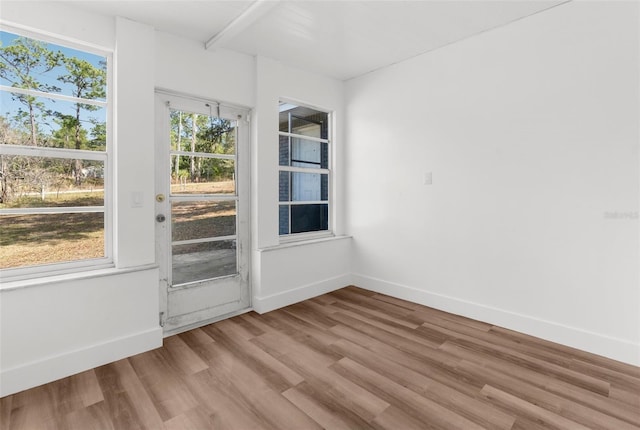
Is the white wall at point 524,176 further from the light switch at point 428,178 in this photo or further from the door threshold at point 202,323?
the door threshold at point 202,323

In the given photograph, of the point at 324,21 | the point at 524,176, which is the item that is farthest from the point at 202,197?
the point at 524,176

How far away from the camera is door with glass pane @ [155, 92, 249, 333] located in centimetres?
297

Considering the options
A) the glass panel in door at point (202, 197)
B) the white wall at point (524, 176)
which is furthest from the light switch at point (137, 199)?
the white wall at point (524, 176)

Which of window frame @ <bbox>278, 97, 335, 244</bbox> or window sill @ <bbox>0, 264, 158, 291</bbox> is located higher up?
window frame @ <bbox>278, 97, 335, 244</bbox>

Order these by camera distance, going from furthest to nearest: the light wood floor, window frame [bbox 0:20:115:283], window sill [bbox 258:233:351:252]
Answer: window sill [bbox 258:233:351:252] < window frame [bbox 0:20:115:283] < the light wood floor

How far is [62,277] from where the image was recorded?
2324 millimetres

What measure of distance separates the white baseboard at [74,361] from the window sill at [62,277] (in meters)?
0.52

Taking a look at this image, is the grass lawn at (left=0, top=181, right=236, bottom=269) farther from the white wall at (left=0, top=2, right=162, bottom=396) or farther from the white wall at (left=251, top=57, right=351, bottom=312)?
the white wall at (left=251, top=57, right=351, bottom=312)

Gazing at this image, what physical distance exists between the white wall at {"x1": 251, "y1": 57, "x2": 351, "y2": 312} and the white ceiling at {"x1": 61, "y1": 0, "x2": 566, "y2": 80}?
1.13 ft

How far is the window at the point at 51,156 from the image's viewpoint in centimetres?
227

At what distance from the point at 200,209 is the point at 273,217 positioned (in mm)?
790

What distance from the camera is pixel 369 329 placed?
3.01m

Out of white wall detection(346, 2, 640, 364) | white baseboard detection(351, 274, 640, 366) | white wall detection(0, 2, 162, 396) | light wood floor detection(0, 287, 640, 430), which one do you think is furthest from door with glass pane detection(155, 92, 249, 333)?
white baseboard detection(351, 274, 640, 366)

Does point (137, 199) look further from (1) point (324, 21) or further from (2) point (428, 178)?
(2) point (428, 178)
